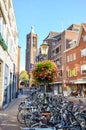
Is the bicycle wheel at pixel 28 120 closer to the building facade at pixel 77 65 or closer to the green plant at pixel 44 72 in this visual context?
the green plant at pixel 44 72

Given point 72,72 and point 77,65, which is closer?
point 77,65

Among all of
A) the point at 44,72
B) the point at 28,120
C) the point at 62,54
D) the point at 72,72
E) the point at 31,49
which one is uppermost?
the point at 31,49

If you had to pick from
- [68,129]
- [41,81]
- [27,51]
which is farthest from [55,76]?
[27,51]

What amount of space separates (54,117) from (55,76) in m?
4.24

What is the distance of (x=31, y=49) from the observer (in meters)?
98.3

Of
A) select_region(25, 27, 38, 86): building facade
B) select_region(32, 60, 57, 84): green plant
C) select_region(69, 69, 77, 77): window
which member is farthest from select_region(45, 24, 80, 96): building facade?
select_region(25, 27, 38, 86): building facade

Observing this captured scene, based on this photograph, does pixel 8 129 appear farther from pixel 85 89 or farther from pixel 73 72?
pixel 73 72

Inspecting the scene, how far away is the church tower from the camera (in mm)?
98312

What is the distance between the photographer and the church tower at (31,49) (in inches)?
3871

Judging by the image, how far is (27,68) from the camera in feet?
344

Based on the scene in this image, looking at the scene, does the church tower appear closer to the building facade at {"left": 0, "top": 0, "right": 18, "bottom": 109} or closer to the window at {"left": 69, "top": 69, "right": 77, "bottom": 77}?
the window at {"left": 69, "top": 69, "right": 77, "bottom": 77}

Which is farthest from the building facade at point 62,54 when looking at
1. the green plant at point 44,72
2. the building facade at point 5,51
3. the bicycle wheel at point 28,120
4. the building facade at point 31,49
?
the building facade at point 31,49

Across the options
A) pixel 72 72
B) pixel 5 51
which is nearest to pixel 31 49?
pixel 72 72

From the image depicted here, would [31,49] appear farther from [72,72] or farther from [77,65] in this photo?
[77,65]
